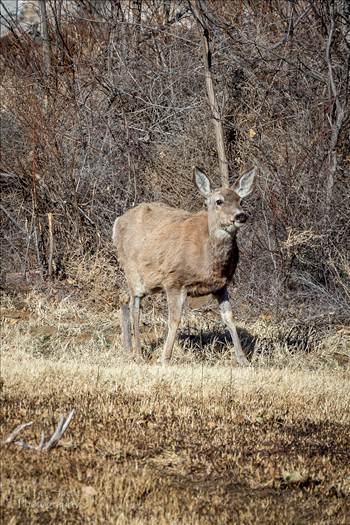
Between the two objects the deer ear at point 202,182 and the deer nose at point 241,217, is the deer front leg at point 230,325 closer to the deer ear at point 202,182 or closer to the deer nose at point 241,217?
the deer nose at point 241,217

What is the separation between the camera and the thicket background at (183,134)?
43.6ft

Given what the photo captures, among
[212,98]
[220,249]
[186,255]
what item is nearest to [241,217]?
[220,249]

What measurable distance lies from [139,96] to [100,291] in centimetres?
395

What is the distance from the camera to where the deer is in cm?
1024

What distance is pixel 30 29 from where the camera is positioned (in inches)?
770

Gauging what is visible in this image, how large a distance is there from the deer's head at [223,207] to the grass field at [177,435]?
1.50 metres

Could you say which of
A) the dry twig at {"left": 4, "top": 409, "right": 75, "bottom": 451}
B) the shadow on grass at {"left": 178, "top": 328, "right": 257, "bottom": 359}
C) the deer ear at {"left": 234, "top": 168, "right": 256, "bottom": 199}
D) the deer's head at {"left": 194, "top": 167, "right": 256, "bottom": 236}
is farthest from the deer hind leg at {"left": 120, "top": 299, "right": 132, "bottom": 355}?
the dry twig at {"left": 4, "top": 409, "right": 75, "bottom": 451}

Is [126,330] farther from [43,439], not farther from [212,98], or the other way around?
[43,439]

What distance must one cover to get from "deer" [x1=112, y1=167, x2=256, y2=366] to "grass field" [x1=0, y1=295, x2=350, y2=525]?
455 millimetres

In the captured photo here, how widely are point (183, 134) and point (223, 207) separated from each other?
5582 mm

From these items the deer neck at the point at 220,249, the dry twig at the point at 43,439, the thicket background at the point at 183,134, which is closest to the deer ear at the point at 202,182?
the deer neck at the point at 220,249

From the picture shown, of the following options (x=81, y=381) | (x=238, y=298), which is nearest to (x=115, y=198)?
(x=238, y=298)

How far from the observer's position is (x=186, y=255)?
1034cm

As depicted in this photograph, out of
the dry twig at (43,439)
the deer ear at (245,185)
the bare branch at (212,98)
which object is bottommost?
the dry twig at (43,439)
